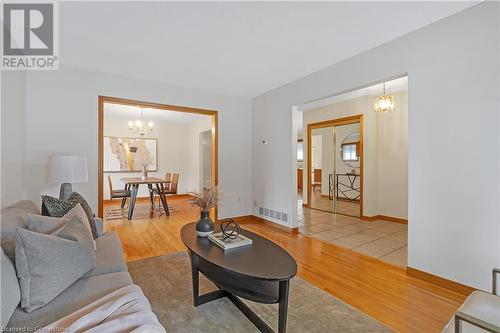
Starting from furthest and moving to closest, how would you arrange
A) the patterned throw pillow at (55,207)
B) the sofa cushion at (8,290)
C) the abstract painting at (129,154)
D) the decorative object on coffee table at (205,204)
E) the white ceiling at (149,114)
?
the abstract painting at (129,154) < the white ceiling at (149,114) < the decorative object on coffee table at (205,204) < the patterned throw pillow at (55,207) < the sofa cushion at (8,290)

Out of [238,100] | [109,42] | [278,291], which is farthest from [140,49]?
[278,291]

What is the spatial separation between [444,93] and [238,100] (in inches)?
133

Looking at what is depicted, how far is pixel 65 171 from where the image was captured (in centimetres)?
261

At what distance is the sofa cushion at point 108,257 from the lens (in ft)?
5.23

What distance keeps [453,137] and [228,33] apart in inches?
95.9

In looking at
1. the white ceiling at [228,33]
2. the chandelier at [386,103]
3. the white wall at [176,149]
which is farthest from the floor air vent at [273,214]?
the white wall at [176,149]

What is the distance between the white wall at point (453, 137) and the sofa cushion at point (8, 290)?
315 cm

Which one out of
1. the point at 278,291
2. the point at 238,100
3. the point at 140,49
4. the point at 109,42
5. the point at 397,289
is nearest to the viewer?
the point at 278,291

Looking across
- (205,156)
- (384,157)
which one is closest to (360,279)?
(384,157)

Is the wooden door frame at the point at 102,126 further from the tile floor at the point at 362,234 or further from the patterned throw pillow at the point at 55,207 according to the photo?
the tile floor at the point at 362,234

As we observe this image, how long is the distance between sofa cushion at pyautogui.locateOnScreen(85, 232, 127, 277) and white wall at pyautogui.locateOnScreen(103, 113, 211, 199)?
4.95 meters

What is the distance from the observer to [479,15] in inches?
78.2

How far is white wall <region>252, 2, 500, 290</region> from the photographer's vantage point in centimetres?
193

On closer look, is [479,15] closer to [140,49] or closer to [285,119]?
[285,119]
